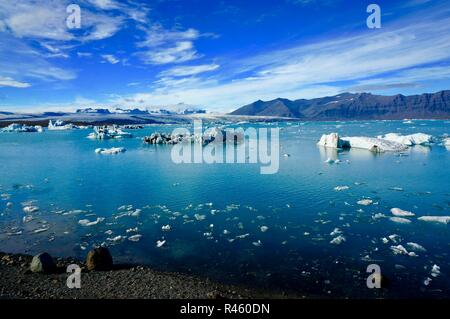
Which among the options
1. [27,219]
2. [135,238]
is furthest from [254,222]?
[27,219]

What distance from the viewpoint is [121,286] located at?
24.8 ft

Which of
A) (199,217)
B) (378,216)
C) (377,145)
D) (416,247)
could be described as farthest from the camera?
(377,145)

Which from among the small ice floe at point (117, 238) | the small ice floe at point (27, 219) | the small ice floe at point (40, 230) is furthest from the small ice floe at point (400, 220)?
the small ice floe at point (27, 219)

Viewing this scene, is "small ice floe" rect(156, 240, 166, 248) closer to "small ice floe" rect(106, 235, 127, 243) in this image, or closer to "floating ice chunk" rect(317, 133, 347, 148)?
"small ice floe" rect(106, 235, 127, 243)

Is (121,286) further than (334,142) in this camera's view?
No

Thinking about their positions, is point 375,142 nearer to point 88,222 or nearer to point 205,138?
point 205,138

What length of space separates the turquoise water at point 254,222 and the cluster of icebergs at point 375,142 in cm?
809

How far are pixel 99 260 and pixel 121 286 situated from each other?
1.39 meters

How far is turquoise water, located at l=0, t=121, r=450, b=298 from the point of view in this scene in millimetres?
8531

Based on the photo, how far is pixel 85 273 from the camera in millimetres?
8297

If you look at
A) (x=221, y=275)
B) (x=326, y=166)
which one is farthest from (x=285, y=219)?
(x=326, y=166)

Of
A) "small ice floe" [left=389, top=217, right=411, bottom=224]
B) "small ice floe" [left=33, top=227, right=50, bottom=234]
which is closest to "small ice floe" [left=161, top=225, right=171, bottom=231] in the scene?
"small ice floe" [left=33, top=227, right=50, bottom=234]

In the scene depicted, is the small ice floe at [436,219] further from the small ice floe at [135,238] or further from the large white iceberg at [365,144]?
the large white iceberg at [365,144]
